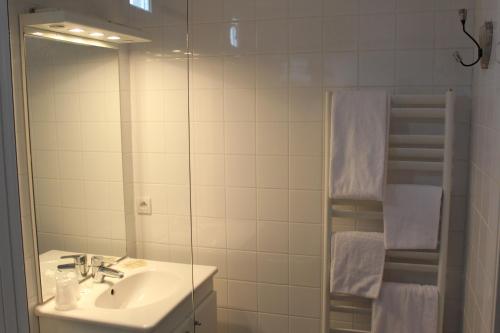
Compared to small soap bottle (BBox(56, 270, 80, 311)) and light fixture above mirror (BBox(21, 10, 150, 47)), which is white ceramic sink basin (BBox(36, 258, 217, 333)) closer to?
small soap bottle (BBox(56, 270, 80, 311))

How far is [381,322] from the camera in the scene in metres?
1.97

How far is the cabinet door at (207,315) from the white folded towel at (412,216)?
78 cm

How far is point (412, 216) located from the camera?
6.23 feet

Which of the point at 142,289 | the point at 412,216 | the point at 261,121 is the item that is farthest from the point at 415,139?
the point at 142,289

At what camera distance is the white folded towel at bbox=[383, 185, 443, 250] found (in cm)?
188

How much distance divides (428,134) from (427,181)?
0.63ft

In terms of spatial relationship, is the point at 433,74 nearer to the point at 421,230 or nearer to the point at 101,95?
the point at 421,230

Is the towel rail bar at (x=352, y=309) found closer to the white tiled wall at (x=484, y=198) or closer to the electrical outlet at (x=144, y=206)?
the white tiled wall at (x=484, y=198)

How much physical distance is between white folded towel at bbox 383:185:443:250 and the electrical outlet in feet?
3.08

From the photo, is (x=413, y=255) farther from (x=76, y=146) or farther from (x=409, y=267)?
(x=76, y=146)

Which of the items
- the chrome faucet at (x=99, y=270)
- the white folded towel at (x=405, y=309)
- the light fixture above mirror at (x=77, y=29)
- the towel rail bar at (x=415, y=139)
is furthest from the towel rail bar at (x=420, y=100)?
the chrome faucet at (x=99, y=270)

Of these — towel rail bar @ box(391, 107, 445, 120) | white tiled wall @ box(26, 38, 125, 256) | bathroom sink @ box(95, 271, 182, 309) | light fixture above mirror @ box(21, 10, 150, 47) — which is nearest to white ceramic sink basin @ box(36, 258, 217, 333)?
bathroom sink @ box(95, 271, 182, 309)

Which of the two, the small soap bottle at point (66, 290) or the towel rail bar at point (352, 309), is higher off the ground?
the small soap bottle at point (66, 290)

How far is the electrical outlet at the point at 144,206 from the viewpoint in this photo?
1954 millimetres
